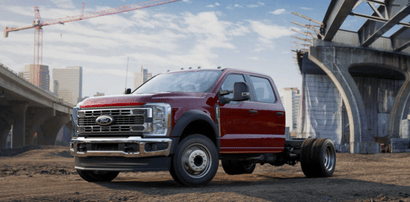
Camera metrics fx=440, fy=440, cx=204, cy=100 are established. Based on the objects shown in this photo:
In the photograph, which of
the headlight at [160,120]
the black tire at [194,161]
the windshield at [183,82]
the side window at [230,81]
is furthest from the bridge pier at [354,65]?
the headlight at [160,120]

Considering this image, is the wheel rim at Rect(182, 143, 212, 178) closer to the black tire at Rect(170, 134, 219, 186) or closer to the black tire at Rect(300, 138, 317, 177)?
the black tire at Rect(170, 134, 219, 186)

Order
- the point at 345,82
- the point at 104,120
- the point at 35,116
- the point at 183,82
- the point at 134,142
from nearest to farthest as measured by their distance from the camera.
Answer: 1. the point at 134,142
2. the point at 104,120
3. the point at 183,82
4. the point at 345,82
5. the point at 35,116

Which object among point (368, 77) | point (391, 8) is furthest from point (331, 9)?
point (368, 77)

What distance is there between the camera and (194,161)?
7289 mm

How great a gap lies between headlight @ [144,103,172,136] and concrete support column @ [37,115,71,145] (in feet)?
243

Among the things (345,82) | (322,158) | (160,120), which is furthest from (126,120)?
(345,82)

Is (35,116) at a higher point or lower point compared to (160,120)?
higher

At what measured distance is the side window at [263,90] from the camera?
8.87 meters

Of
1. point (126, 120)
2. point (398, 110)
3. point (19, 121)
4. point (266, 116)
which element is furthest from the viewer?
point (19, 121)

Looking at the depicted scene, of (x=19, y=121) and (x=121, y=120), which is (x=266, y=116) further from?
(x=19, y=121)

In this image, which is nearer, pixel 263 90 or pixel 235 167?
pixel 263 90

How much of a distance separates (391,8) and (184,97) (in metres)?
24.4

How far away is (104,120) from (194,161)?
162 centimetres

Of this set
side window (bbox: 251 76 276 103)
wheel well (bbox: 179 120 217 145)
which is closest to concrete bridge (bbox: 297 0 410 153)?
side window (bbox: 251 76 276 103)
